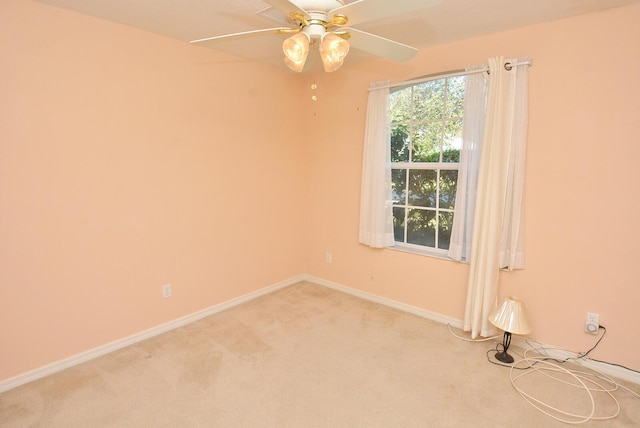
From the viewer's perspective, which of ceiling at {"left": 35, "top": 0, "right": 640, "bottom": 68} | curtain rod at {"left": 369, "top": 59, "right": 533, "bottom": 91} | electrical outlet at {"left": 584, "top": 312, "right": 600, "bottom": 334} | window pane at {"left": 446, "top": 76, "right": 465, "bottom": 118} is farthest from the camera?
window pane at {"left": 446, "top": 76, "right": 465, "bottom": 118}

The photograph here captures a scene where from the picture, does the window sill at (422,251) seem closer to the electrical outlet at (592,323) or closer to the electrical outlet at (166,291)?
the electrical outlet at (592,323)

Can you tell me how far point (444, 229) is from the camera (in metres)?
3.02

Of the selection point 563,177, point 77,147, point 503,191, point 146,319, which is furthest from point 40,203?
point 563,177

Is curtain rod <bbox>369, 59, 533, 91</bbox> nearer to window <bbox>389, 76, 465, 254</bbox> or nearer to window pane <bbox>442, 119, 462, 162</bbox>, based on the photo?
window <bbox>389, 76, 465, 254</bbox>

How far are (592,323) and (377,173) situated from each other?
199 centimetres

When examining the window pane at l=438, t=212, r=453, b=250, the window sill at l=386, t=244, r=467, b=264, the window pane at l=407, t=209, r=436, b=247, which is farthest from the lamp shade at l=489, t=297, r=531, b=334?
the window pane at l=407, t=209, r=436, b=247

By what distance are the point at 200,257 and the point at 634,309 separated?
3296 millimetres

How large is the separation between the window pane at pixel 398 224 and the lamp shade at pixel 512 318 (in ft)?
3.78

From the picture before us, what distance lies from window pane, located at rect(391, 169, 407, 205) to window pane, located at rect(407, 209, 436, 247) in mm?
153

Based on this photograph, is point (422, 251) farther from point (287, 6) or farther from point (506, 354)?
point (287, 6)

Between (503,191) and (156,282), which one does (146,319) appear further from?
(503,191)

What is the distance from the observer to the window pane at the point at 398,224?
330cm

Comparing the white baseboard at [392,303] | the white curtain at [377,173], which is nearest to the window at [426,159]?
the white curtain at [377,173]

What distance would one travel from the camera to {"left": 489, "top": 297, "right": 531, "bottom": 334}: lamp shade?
2.30 m
